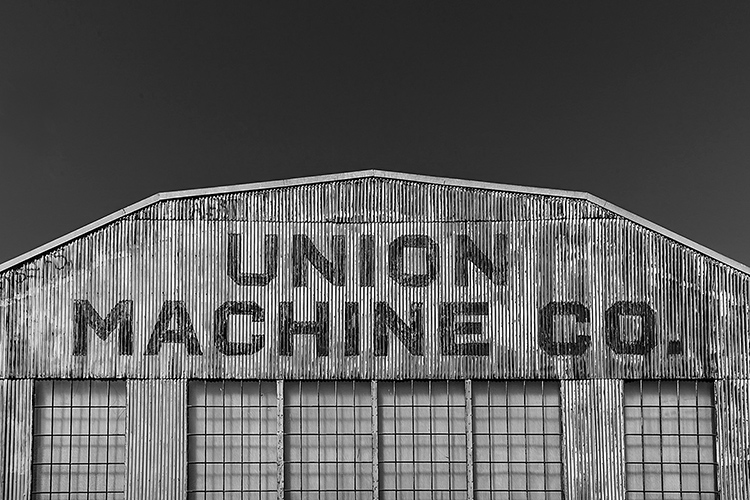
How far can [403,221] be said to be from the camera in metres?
25.1

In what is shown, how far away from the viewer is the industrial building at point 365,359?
24219 mm

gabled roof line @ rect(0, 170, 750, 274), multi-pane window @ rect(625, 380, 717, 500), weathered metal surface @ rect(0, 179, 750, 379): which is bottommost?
multi-pane window @ rect(625, 380, 717, 500)

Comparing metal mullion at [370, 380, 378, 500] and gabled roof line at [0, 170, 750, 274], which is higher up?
gabled roof line at [0, 170, 750, 274]

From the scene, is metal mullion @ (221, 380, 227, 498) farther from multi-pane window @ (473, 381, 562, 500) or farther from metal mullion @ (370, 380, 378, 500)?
multi-pane window @ (473, 381, 562, 500)

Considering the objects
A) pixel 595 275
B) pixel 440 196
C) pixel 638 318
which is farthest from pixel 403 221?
pixel 638 318

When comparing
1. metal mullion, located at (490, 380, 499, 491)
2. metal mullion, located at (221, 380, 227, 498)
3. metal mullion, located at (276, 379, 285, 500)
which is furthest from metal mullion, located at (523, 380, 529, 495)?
metal mullion, located at (221, 380, 227, 498)

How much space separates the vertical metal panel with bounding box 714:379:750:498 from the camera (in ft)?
79.2

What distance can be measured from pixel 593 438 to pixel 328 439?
7551 mm

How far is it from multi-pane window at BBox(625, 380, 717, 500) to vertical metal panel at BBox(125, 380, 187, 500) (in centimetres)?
1270

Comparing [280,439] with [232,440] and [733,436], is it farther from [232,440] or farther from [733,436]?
[733,436]

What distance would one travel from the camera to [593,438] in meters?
24.3

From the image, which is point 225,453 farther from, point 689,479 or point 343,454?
point 689,479

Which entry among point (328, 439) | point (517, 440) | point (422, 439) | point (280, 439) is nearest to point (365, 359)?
point (328, 439)

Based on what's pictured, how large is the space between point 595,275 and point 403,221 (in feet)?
19.0
